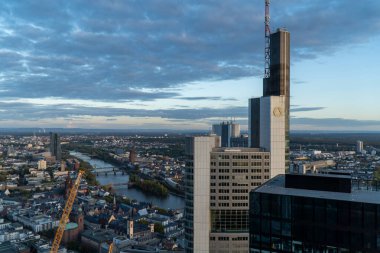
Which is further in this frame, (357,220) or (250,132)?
(250,132)

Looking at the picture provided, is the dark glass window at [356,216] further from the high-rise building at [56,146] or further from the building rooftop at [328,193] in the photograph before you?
the high-rise building at [56,146]

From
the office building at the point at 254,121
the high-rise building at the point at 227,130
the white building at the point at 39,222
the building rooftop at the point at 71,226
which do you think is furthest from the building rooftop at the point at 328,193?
the high-rise building at the point at 227,130

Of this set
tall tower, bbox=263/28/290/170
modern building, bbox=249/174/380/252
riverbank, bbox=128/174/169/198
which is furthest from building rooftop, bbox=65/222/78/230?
modern building, bbox=249/174/380/252

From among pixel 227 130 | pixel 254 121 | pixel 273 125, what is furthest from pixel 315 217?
pixel 227 130

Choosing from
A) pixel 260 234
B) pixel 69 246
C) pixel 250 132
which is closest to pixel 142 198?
pixel 69 246

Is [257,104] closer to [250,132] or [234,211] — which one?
[250,132]

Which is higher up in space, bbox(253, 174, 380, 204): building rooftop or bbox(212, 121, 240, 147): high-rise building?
bbox(212, 121, 240, 147): high-rise building

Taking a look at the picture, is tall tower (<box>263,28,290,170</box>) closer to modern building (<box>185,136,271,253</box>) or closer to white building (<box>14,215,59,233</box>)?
modern building (<box>185,136,271,253</box>)

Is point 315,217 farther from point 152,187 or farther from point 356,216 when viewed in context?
point 152,187
